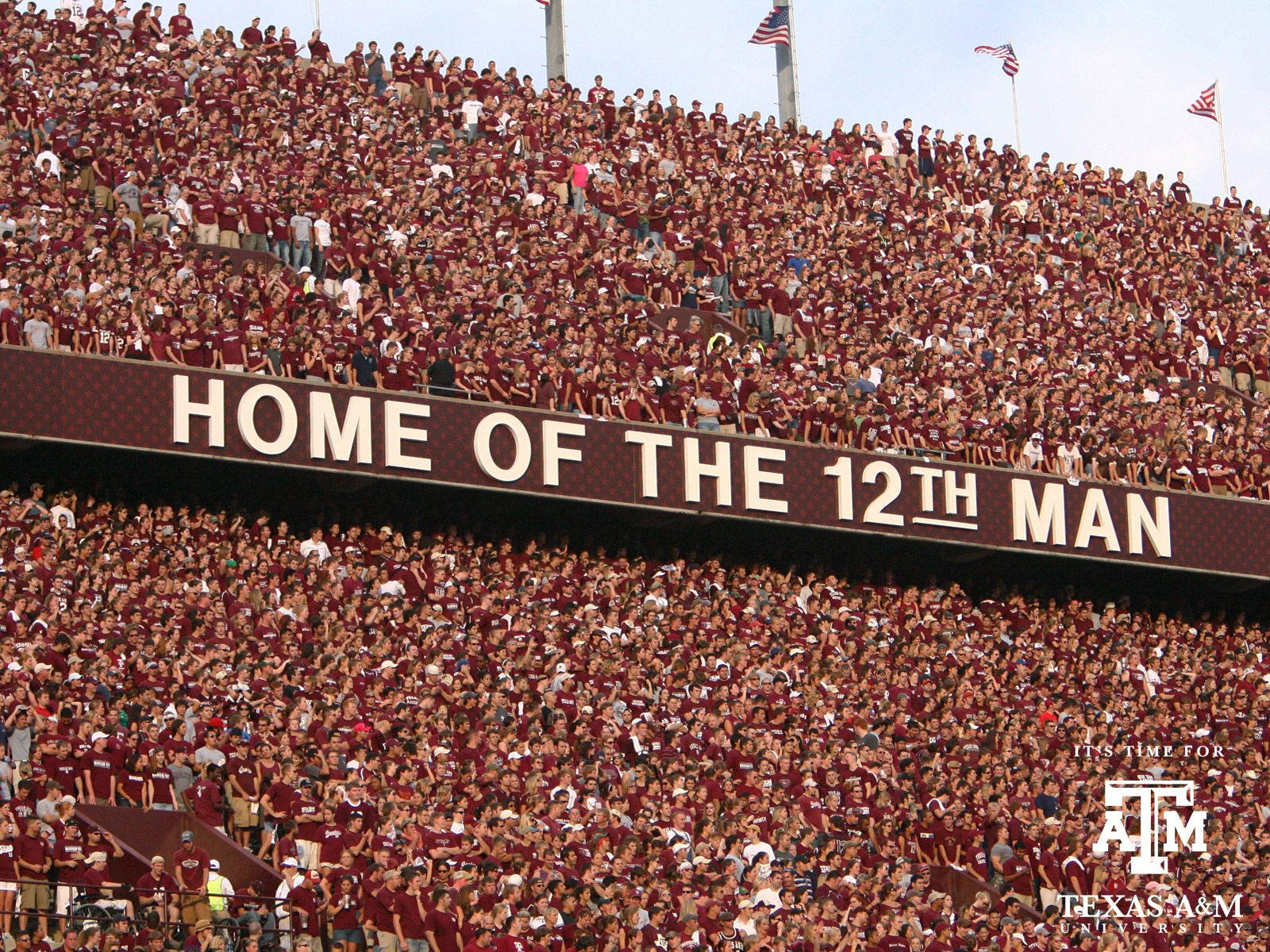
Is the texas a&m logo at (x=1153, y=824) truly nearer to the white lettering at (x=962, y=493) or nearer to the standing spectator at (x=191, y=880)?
the white lettering at (x=962, y=493)

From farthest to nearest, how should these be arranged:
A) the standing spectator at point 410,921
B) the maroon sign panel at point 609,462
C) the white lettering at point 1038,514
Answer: the white lettering at point 1038,514, the maroon sign panel at point 609,462, the standing spectator at point 410,921

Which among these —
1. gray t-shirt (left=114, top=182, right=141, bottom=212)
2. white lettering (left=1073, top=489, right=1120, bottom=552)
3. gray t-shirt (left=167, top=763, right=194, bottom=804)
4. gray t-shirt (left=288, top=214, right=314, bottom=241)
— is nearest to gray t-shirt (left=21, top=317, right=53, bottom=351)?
gray t-shirt (left=114, top=182, right=141, bottom=212)

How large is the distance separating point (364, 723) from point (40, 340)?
650cm

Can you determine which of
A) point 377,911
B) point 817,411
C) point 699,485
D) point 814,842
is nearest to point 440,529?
point 699,485

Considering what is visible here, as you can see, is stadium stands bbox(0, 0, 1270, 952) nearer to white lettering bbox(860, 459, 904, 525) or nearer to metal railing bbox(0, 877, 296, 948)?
metal railing bbox(0, 877, 296, 948)

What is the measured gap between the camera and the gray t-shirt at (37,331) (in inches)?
1076

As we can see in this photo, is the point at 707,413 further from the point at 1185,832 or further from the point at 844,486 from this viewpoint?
the point at 1185,832

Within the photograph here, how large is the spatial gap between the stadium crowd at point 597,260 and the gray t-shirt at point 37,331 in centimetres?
4

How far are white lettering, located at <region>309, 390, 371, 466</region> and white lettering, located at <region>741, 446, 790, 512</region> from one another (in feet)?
17.1

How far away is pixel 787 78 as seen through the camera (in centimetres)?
4653

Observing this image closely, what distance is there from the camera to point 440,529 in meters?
30.6

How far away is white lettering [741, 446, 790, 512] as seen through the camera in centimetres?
3162

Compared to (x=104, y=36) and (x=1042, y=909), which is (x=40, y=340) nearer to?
(x=104, y=36)

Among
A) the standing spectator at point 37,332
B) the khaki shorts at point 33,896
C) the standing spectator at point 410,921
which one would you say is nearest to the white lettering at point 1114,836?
the standing spectator at point 410,921
